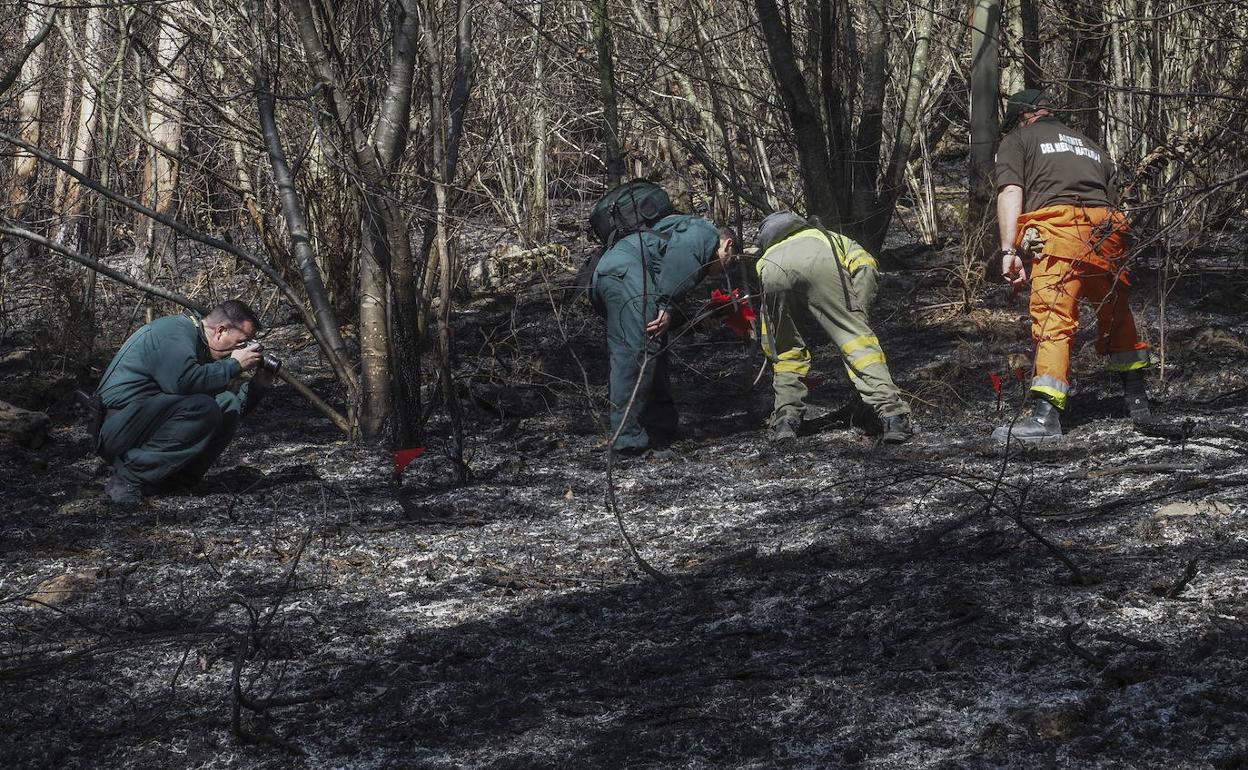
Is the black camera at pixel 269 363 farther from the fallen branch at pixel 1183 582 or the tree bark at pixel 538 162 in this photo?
the tree bark at pixel 538 162

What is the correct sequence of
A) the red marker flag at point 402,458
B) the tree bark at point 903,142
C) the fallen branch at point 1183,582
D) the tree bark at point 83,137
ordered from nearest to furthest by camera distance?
the fallen branch at point 1183,582 → the red marker flag at point 402,458 → the tree bark at point 903,142 → the tree bark at point 83,137

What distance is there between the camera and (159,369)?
591cm

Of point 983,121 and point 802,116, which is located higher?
point 983,121

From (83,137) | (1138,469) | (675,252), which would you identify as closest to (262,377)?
(675,252)

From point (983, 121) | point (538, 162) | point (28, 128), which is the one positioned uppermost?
point (28, 128)

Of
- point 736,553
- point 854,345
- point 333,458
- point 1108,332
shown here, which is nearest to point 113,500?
point 333,458

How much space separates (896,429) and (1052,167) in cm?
139

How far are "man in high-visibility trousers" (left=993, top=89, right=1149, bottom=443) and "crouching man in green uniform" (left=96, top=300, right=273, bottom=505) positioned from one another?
3.59 metres

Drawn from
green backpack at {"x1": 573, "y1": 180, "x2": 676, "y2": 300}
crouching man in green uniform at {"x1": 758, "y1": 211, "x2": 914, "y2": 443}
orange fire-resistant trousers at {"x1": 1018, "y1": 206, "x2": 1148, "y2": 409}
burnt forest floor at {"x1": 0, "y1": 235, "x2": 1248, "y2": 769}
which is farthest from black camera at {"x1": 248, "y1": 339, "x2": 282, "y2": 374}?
orange fire-resistant trousers at {"x1": 1018, "y1": 206, "x2": 1148, "y2": 409}

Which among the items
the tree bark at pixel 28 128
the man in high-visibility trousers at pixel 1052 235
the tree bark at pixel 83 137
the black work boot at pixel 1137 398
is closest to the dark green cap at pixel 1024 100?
the man in high-visibility trousers at pixel 1052 235

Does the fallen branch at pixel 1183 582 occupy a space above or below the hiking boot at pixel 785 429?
below

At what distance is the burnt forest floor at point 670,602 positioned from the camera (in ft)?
10.2

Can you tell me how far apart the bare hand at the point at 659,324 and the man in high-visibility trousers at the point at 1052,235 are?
1709mm

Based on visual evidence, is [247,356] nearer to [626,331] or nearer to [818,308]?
[626,331]
